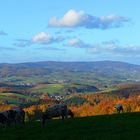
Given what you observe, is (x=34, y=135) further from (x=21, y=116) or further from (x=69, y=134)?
(x=21, y=116)

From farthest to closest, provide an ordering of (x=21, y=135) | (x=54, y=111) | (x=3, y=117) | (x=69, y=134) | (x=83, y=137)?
(x=54, y=111)
(x=3, y=117)
(x=21, y=135)
(x=69, y=134)
(x=83, y=137)

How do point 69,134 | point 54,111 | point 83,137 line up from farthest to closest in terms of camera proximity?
point 54,111 < point 69,134 < point 83,137

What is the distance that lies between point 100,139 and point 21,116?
1956 centimetres

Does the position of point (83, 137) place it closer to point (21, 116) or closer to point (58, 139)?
point (58, 139)

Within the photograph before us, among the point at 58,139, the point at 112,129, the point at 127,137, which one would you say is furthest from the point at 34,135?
the point at 127,137

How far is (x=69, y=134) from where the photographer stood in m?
29.5

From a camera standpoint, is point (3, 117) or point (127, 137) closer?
point (127, 137)

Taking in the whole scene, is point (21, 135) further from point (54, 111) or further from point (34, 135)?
point (54, 111)

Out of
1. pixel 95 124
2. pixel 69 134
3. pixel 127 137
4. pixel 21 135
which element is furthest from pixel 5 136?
pixel 127 137

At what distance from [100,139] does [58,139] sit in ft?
12.0

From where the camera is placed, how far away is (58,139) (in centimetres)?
2789

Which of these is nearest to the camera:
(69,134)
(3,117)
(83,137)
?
(83,137)

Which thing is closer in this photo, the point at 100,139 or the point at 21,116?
the point at 100,139

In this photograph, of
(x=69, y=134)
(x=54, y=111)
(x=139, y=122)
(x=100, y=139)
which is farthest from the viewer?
(x=54, y=111)
